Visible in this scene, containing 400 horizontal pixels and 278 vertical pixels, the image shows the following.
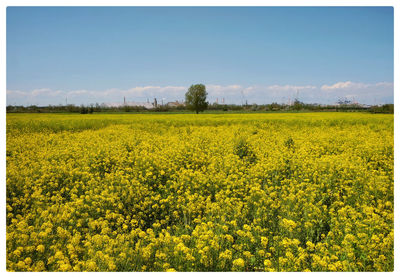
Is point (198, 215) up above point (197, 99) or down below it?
below

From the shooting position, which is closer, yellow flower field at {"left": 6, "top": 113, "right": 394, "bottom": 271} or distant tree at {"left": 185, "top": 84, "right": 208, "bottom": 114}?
yellow flower field at {"left": 6, "top": 113, "right": 394, "bottom": 271}

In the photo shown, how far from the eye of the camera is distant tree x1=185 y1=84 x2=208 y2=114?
184ft

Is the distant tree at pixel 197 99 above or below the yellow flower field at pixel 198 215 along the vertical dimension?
above

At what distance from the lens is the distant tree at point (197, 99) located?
2203 inches

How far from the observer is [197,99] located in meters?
56.6

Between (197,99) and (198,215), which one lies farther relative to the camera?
(197,99)

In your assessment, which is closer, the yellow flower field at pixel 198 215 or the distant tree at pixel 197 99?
the yellow flower field at pixel 198 215

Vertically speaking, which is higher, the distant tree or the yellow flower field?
the distant tree
